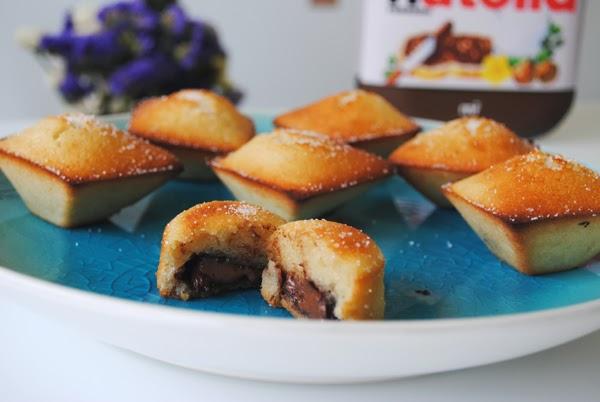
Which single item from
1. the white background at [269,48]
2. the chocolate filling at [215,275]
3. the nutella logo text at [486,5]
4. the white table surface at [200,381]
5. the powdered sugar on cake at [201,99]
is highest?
the nutella logo text at [486,5]

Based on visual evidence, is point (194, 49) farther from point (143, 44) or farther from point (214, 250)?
point (214, 250)

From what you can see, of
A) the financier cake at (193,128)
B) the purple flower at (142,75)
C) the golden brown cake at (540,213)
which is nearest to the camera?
the golden brown cake at (540,213)

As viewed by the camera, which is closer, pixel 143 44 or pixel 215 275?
pixel 215 275

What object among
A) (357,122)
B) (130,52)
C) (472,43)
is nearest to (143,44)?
(130,52)

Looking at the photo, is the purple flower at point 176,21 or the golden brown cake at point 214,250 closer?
the golden brown cake at point 214,250

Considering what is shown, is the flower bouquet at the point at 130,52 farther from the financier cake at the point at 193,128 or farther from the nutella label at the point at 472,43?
the financier cake at the point at 193,128

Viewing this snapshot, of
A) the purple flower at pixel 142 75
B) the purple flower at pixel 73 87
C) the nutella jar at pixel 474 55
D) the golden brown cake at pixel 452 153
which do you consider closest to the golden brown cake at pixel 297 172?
the golden brown cake at pixel 452 153

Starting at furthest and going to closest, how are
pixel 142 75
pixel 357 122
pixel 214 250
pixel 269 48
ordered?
pixel 269 48 < pixel 142 75 < pixel 357 122 < pixel 214 250

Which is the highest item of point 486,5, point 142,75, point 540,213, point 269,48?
point 486,5

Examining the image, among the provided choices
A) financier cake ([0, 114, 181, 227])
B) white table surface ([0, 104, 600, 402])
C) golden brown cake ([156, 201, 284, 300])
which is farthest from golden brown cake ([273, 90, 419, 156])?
white table surface ([0, 104, 600, 402])
